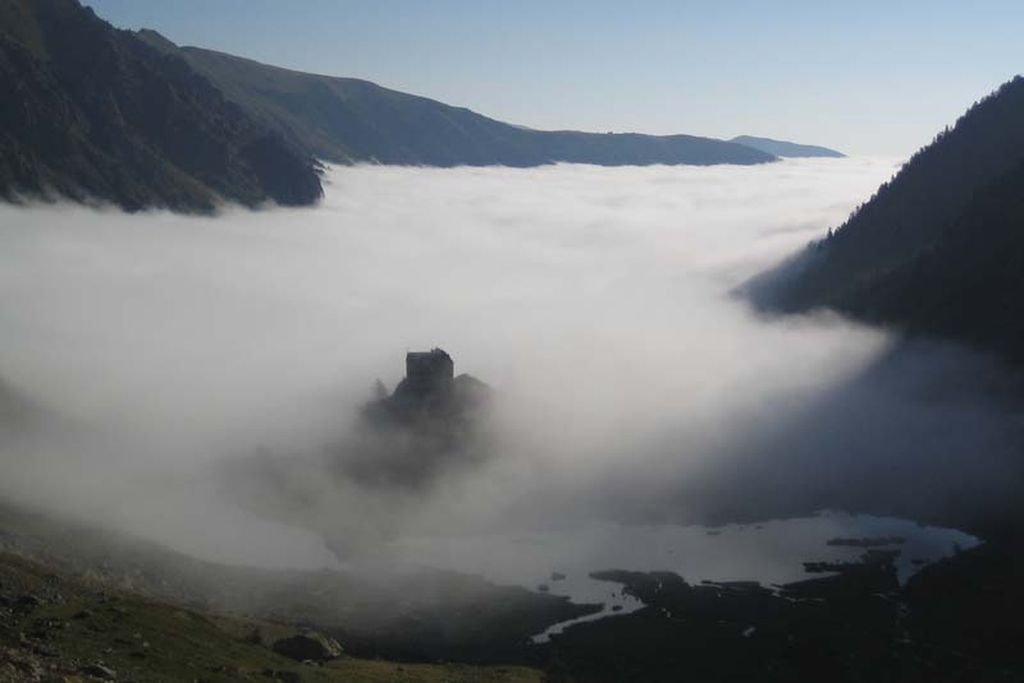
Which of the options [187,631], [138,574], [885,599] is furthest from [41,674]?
[885,599]

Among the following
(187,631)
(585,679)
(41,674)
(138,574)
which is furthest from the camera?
(138,574)

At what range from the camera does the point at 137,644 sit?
3824 inches

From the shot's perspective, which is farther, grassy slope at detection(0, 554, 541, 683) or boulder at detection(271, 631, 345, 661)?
boulder at detection(271, 631, 345, 661)

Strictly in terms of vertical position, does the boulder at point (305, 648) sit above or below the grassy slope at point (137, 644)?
below

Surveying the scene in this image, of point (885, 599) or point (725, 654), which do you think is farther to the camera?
point (885, 599)

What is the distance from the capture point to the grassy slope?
79125 millimetres

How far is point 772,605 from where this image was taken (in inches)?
7136

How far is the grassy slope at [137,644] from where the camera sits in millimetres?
79125

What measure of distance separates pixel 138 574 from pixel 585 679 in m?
90.6

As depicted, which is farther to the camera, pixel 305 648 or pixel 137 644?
pixel 305 648

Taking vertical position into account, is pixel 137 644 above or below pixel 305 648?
above

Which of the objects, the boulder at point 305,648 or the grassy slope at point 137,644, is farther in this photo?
the boulder at point 305,648

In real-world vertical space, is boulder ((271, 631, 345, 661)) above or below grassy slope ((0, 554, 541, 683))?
below

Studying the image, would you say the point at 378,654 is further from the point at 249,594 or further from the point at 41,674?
the point at 41,674
